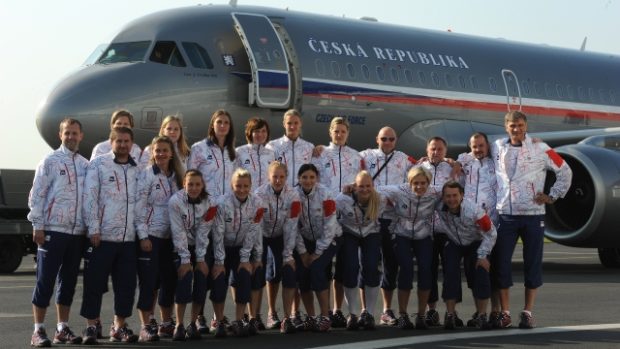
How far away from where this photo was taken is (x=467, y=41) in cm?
2236

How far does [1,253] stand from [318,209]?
29.1 feet

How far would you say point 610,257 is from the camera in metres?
19.1

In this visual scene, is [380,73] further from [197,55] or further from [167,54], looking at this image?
[167,54]

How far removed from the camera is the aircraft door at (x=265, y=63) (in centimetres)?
1811

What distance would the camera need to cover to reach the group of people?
32.0ft

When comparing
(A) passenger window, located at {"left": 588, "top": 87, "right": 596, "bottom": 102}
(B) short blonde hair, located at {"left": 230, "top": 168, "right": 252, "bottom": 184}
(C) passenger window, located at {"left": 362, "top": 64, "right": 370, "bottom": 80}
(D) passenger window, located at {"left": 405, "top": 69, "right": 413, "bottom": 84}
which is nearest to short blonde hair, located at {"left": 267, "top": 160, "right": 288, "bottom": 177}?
(B) short blonde hair, located at {"left": 230, "top": 168, "right": 252, "bottom": 184}

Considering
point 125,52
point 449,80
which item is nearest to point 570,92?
point 449,80

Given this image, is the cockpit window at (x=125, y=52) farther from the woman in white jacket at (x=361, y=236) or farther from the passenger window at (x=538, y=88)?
the woman in white jacket at (x=361, y=236)

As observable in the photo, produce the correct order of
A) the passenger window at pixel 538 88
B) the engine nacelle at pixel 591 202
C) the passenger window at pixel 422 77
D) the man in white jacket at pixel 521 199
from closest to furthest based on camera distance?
1. the man in white jacket at pixel 521 199
2. the engine nacelle at pixel 591 202
3. the passenger window at pixel 422 77
4. the passenger window at pixel 538 88

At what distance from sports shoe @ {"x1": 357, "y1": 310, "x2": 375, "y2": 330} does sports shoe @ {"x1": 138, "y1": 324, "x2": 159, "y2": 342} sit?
1717mm

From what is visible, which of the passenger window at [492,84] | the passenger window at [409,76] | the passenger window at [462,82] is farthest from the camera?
the passenger window at [492,84]

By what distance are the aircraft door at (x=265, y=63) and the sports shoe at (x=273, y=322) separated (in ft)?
24.7

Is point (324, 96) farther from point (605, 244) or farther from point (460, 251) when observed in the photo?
point (460, 251)

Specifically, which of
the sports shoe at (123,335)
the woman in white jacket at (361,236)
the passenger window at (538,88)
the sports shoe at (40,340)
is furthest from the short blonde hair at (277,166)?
the passenger window at (538,88)
